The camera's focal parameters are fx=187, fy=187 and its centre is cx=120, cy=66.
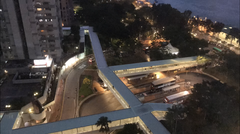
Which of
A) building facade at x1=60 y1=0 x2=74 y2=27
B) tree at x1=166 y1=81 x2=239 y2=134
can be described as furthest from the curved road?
building facade at x1=60 y1=0 x2=74 y2=27

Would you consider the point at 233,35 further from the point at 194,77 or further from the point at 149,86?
the point at 149,86

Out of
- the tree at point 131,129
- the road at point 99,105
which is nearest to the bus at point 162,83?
the road at point 99,105

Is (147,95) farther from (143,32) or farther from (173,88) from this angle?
(143,32)


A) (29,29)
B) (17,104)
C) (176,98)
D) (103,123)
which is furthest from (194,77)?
(29,29)

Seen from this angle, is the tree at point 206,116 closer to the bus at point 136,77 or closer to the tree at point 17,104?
the bus at point 136,77

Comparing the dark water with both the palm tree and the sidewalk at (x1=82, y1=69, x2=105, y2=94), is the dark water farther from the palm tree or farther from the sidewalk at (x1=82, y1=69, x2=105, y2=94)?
the palm tree

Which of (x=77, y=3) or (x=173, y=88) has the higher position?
(x=77, y=3)

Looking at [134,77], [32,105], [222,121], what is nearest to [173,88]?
[134,77]
